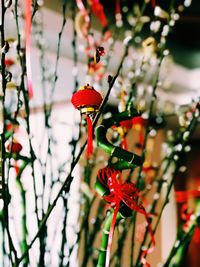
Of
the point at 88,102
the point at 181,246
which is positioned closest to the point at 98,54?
the point at 88,102

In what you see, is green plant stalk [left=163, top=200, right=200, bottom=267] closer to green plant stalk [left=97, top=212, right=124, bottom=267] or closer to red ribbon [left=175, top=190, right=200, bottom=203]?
red ribbon [left=175, top=190, right=200, bottom=203]

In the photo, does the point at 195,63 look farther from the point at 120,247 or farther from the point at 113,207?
the point at 113,207

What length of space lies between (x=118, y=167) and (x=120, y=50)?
1.55 metres

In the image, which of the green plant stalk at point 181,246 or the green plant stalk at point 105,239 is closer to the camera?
the green plant stalk at point 105,239

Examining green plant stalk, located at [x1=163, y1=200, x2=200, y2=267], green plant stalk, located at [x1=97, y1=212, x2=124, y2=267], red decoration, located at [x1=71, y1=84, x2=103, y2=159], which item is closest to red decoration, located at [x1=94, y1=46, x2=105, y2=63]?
red decoration, located at [x1=71, y1=84, x2=103, y2=159]

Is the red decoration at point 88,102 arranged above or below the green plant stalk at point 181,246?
above

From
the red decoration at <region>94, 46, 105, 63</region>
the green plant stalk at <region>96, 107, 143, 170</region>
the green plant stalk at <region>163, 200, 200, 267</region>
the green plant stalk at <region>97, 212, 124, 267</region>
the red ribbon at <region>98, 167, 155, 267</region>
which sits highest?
the red decoration at <region>94, 46, 105, 63</region>

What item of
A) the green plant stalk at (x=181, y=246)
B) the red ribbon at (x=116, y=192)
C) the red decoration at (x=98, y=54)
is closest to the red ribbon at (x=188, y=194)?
the green plant stalk at (x=181, y=246)

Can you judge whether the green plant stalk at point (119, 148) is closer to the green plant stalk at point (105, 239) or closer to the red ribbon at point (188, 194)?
the green plant stalk at point (105, 239)

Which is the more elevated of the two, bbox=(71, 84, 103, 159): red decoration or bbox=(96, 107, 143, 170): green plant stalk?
bbox=(71, 84, 103, 159): red decoration

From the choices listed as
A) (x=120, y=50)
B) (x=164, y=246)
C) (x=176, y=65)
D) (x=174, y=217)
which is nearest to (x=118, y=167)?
(x=120, y=50)

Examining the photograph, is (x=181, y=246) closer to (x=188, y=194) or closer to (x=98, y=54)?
(x=188, y=194)

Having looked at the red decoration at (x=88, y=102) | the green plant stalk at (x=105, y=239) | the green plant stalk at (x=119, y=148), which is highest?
the red decoration at (x=88, y=102)

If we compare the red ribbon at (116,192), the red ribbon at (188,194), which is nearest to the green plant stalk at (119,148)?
the red ribbon at (116,192)
